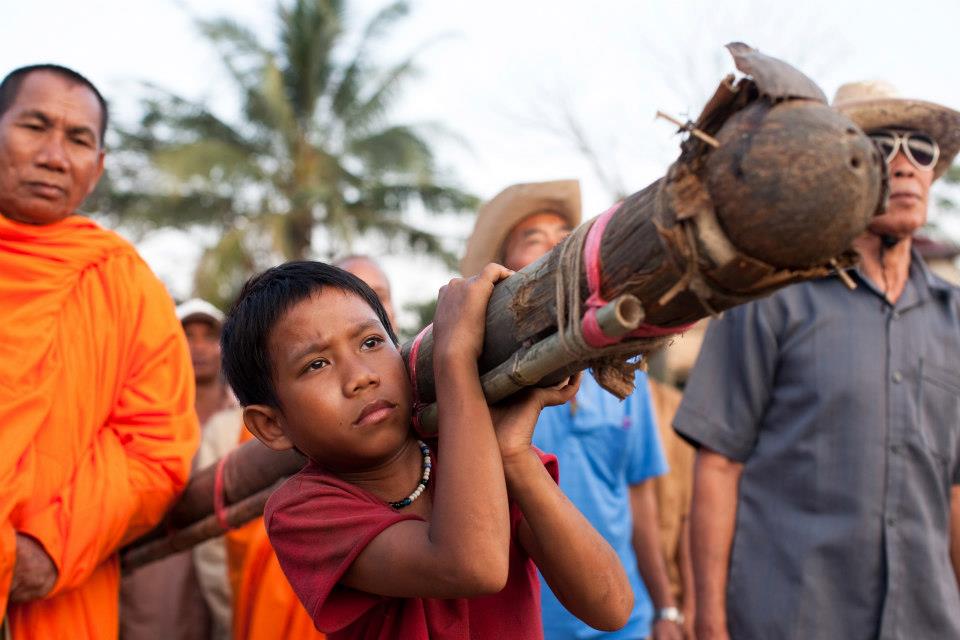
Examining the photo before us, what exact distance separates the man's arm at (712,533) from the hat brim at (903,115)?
3.64 ft

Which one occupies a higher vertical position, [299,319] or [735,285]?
[299,319]

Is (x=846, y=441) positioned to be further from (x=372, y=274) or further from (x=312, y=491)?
(x=372, y=274)

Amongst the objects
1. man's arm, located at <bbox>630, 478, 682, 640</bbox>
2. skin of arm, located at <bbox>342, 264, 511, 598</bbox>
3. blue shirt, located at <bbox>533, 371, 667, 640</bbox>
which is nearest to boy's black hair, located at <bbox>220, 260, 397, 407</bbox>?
skin of arm, located at <bbox>342, 264, 511, 598</bbox>

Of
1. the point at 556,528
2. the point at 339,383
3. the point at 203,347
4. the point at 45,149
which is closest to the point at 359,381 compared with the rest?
the point at 339,383

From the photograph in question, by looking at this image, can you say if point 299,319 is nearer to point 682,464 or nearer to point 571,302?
point 571,302

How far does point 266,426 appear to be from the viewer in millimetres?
1891

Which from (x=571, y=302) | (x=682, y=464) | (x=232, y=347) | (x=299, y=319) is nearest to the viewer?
(x=571, y=302)

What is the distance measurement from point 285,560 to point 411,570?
0.31m

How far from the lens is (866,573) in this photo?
273cm

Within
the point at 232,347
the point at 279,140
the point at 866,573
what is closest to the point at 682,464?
the point at 866,573

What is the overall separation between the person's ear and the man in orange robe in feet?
3.01

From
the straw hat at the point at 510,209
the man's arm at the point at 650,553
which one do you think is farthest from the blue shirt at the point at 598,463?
the straw hat at the point at 510,209

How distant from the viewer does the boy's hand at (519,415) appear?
165 cm

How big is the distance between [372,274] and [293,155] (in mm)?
14867
